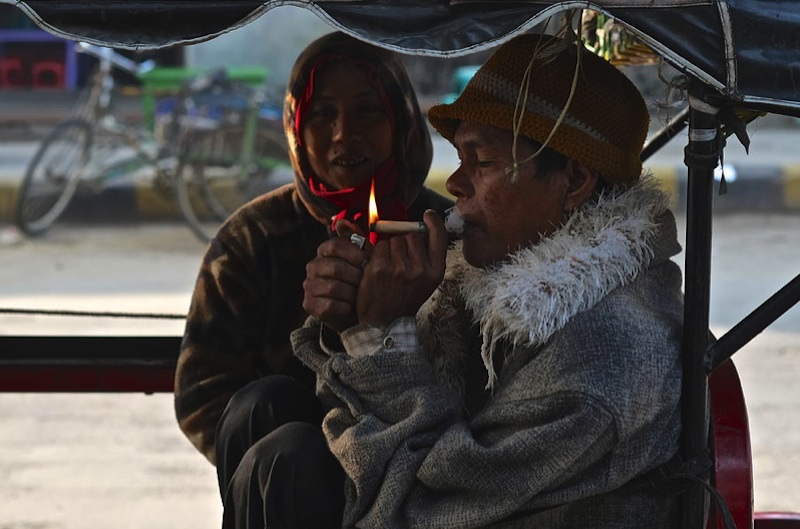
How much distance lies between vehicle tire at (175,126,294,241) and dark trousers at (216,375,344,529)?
19.8 ft

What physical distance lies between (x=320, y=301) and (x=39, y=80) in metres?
9.54

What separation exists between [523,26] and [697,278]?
47cm

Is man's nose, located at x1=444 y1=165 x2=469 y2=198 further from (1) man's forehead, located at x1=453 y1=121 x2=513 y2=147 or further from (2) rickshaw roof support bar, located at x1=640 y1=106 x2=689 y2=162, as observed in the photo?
(2) rickshaw roof support bar, located at x1=640 y1=106 x2=689 y2=162

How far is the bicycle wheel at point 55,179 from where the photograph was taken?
331 inches

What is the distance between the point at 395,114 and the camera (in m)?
2.72

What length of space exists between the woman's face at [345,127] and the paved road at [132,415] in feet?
5.75

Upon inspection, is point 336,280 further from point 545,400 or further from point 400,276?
point 545,400

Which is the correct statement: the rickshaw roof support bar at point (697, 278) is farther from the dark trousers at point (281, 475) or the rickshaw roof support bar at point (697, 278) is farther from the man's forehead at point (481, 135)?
the dark trousers at point (281, 475)

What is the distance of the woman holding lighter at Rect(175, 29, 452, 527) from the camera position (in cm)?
265

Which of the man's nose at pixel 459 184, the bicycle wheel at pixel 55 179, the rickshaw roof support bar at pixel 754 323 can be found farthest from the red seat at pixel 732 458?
the bicycle wheel at pixel 55 179

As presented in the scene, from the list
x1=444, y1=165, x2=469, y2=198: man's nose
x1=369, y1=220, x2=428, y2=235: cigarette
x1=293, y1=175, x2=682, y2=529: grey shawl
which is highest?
→ x1=444, y1=165, x2=469, y2=198: man's nose

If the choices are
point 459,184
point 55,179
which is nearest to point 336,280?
point 459,184

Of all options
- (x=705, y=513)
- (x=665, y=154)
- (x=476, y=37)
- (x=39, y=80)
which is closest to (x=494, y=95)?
(x=476, y=37)

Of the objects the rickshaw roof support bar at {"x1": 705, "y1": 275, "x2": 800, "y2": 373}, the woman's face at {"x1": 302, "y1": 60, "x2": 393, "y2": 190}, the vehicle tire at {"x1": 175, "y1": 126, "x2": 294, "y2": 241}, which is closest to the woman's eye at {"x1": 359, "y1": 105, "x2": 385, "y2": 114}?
the woman's face at {"x1": 302, "y1": 60, "x2": 393, "y2": 190}
